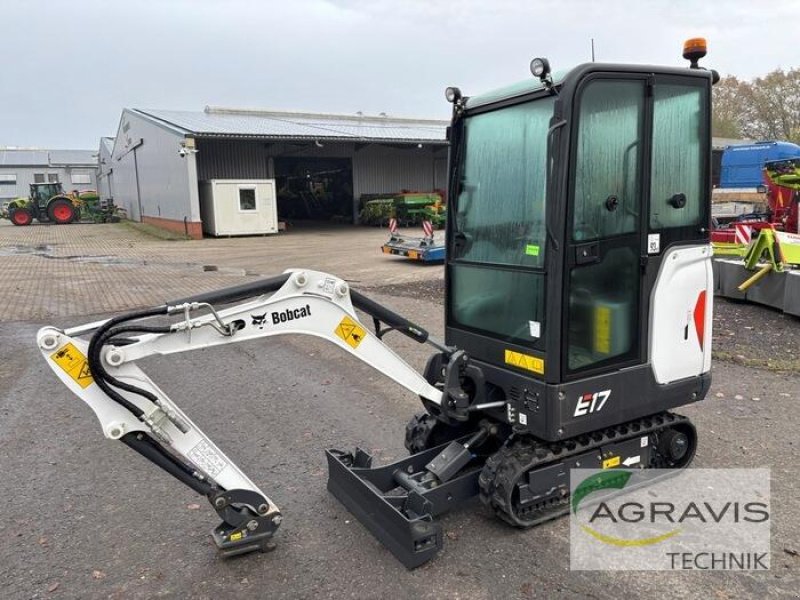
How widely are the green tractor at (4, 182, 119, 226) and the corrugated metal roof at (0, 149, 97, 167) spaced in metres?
28.4

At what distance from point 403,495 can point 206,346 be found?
54.3 inches

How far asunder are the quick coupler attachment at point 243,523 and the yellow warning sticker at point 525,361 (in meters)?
1.53

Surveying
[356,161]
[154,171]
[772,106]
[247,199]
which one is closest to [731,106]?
[772,106]

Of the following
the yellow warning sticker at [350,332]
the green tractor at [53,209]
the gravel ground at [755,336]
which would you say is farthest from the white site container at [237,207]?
the yellow warning sticker at [350,332]

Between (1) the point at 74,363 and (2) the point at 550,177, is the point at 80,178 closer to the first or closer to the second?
(1) the point at 74,363

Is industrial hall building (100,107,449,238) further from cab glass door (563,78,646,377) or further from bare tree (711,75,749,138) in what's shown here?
bare tree (711,75,749,138)

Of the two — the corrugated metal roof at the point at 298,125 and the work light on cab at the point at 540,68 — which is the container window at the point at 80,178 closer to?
the corrugated metal roof at the point at 298,125

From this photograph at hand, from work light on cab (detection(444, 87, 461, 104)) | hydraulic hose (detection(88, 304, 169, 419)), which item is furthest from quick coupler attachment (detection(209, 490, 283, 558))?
work light on cab (detection(444, 87, 461, 104))

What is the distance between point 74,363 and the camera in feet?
9.59

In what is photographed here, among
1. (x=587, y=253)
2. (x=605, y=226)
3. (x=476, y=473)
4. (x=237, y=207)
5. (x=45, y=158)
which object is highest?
(x=45, y=158)

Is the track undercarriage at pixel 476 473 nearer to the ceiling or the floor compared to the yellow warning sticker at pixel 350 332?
nearer to the floor

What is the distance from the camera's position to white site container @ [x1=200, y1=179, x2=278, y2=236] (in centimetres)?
2438

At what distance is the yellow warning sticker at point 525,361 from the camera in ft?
11.0

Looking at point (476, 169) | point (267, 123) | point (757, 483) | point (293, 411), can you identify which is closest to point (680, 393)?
point (757, 483)
